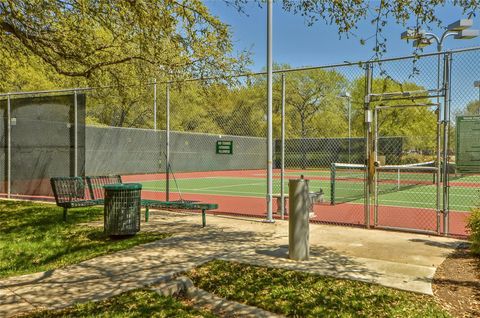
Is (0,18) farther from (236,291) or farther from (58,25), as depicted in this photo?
(236,291)

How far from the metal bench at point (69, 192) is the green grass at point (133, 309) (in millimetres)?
5305

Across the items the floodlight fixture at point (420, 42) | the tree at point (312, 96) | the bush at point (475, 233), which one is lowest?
the bush at point (475, 233)

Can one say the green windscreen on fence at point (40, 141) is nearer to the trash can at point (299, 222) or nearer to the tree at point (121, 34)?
the tree at point (121, 34)

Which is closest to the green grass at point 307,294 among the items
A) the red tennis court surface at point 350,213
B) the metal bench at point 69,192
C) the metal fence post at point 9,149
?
the red tennis court surface at point 350,213

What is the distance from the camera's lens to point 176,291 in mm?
5277

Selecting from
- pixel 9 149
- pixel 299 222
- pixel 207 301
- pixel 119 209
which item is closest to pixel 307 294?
pixel 207 301

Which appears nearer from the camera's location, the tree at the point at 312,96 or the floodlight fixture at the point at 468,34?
the floodlight fixture at the point at 468,34

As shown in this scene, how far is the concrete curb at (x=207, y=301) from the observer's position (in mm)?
4566

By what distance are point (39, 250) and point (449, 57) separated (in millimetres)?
7833

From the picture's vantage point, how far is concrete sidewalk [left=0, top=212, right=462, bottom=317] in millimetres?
5148

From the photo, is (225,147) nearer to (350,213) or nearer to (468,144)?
(350,213)

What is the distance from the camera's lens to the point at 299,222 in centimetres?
646

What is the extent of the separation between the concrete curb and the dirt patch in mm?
1927

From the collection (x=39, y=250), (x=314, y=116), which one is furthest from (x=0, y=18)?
(x=314, y=116)
